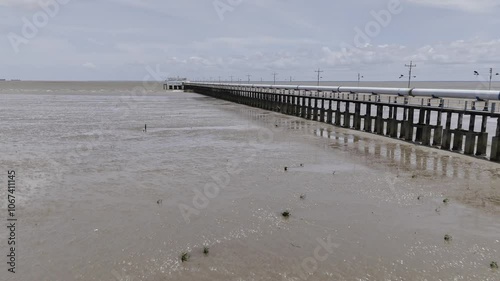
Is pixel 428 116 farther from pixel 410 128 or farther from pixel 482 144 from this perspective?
pixel 482 144

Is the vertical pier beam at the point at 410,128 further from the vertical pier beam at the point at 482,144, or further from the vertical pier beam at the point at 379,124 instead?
the vertical pier beam at the point at 482,144

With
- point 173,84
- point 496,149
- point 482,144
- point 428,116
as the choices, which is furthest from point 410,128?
point 173,84

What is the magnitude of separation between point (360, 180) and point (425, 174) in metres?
3.64

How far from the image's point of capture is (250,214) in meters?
12.9

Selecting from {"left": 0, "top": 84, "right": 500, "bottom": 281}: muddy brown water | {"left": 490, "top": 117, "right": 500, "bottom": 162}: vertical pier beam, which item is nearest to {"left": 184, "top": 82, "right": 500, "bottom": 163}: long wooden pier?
{"left": 490, "top": 117, "right": 500, "bottom": 162}: vertical pier beam

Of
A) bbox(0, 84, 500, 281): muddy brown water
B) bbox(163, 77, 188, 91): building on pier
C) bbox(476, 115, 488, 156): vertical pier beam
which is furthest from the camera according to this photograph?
bbox(163, 77, 188, 91): building on pier

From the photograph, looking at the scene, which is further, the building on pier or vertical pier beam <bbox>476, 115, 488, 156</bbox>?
the building on pier

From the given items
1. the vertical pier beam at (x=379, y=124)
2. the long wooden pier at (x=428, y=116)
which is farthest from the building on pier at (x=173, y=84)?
the vertical pier beam at (x=379, y=124)

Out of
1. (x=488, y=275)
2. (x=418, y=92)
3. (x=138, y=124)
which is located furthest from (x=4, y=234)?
(x=418, y=92)

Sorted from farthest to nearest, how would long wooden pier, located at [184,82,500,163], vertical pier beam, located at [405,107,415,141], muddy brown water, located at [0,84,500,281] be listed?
vertical pier beam, located at [405,107,415,141], long wooden pier, located at [184,82,500,163], muddy brown water, located at [0,84,500,281]

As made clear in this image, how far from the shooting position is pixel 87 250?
33.1 feet

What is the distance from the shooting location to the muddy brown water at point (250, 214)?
9422mm

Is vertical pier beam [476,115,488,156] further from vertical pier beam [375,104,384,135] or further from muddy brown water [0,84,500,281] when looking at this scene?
vertical pier beam [375,104,384,135]

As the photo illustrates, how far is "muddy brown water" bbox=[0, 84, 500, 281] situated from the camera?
9422 mm
